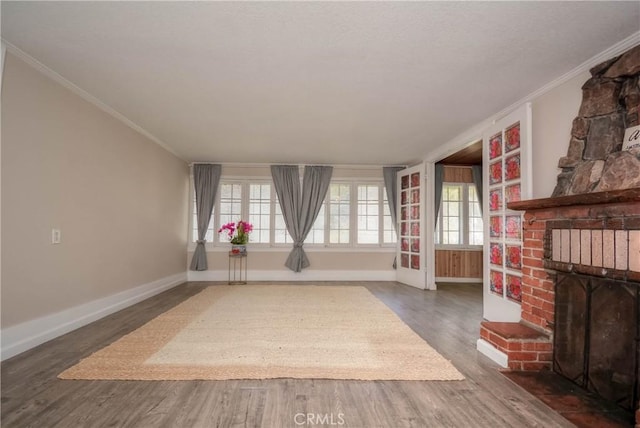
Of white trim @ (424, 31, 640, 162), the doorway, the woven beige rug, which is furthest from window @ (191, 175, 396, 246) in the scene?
the woven beige rug

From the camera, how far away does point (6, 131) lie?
2.27 meters

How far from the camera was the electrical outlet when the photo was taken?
8.87 feet

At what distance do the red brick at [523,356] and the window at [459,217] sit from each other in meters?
4.11

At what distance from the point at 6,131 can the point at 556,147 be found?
4479mm

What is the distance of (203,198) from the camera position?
584 cm

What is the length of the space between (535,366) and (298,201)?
4432mm

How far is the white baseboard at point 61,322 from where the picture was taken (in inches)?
92.1

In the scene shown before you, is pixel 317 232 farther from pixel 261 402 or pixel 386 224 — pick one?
pixel 261 402

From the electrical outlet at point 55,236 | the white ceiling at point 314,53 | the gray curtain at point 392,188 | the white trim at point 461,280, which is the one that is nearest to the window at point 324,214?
the gray curtain at point 392,188

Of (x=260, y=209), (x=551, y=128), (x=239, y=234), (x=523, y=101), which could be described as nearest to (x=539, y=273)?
(x=551, y=128)

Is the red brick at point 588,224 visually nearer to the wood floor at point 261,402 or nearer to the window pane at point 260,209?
the wood floor at point 261,402

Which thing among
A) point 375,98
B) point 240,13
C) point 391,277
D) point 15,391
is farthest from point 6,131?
point 391,277

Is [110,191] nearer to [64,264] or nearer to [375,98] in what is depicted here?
[64,264]

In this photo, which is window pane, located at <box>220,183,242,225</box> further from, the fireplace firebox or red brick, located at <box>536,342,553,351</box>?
the fireplace firebox
